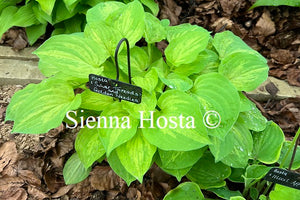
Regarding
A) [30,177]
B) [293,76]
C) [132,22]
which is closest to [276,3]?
[293,76]

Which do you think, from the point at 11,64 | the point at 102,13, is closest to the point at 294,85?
the point at 102,13

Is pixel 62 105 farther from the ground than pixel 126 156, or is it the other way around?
pixel 62 105

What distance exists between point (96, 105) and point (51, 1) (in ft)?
2.74

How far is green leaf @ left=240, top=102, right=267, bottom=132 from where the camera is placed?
128 cm

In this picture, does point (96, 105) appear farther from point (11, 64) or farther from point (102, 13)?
point (11, 64)

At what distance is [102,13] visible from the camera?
4.51ft

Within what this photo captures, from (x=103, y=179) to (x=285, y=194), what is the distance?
85cm

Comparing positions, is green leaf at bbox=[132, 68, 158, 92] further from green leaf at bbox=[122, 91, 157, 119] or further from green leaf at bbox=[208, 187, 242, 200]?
green leaf at bbox=[208, 187, 242, 200]

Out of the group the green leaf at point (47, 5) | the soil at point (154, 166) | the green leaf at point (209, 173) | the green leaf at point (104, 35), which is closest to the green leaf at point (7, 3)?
the soil at point (154, 166)

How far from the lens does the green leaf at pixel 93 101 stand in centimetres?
119

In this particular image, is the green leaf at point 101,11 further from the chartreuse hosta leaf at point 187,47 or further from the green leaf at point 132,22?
the chartreuse hosta leaf at point 187,47

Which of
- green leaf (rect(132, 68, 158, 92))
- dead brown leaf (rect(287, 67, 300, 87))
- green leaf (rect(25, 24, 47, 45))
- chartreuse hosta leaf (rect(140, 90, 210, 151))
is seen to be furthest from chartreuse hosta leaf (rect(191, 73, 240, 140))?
green leaf (rect(25, 24, 47, 45))

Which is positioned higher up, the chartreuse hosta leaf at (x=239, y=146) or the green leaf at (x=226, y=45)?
the green leaf at (x=226, y=45)

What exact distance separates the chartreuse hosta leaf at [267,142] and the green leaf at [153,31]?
600mm
